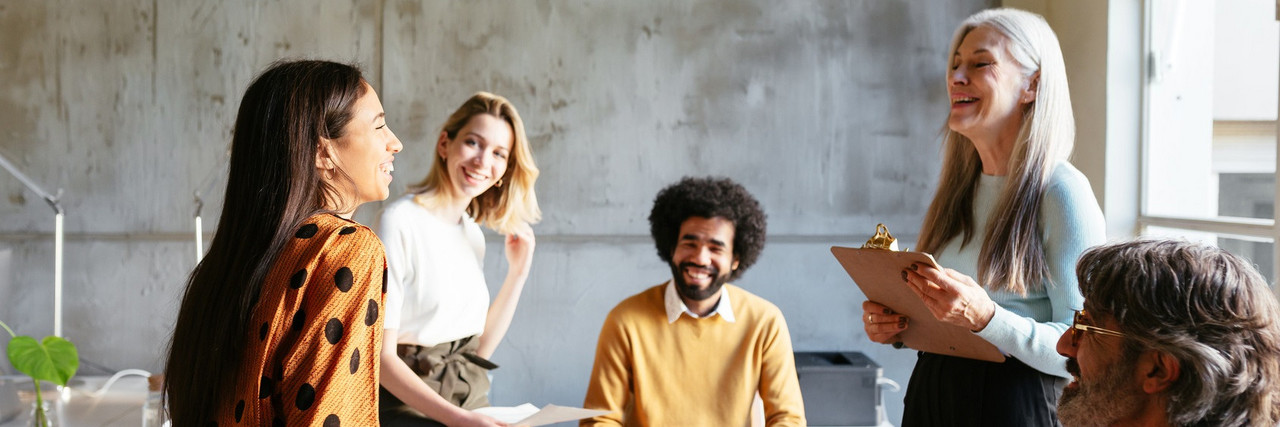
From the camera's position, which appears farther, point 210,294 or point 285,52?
point 285,52

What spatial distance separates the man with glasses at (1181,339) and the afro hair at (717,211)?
63.9 inches

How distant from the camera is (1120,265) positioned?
46.3 inches

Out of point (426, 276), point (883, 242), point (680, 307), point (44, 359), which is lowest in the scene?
point (44, 359)

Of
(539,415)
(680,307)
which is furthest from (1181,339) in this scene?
(680,307)

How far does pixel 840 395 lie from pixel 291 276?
95.3 inches

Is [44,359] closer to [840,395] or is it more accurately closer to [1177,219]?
[840,395]

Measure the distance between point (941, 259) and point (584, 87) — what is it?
215cm

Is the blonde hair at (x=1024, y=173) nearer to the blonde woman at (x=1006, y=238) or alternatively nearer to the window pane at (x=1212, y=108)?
the blonde woman at (x=1006, y=238)

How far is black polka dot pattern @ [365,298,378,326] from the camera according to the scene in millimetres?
1213

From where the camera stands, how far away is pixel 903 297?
1.82 m

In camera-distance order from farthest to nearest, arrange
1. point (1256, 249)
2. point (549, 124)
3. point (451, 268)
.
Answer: point (549, 124) < point (1256, 249) < point (451, 268)

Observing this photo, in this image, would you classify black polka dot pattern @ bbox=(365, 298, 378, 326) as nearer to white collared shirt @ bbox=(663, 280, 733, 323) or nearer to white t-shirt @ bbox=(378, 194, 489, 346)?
white t-shirt @ bbox=(378, 194, 489, 346)

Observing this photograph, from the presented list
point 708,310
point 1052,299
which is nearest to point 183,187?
point 708,310

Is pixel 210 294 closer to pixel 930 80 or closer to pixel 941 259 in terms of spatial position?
pixel 941 259
